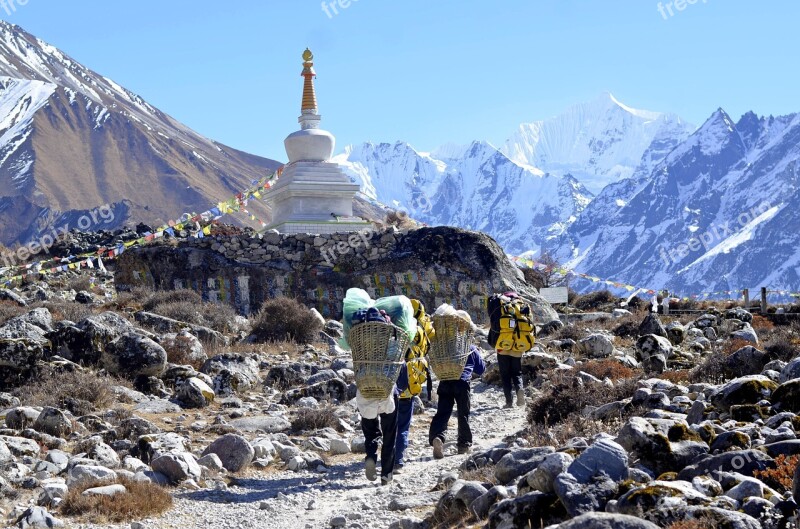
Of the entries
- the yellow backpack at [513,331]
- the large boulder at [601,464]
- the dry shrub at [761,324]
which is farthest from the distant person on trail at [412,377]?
the dry shrub at [761,324]

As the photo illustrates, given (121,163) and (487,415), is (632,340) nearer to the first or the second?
(487,415)

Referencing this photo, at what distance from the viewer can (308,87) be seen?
119 feet

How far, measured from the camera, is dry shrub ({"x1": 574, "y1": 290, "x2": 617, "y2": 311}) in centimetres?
Answer: 3187

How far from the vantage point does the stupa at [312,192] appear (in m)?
30.4

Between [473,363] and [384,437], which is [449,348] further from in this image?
[384,437]

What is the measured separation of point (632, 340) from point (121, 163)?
6288 inches

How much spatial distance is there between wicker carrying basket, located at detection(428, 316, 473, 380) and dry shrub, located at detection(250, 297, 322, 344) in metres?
8.47

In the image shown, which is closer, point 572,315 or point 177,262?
point 177,262

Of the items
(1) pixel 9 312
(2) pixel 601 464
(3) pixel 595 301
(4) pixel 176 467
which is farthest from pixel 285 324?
(3) pixel 595 301

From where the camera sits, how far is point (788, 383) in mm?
8602

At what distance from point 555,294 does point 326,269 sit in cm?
525

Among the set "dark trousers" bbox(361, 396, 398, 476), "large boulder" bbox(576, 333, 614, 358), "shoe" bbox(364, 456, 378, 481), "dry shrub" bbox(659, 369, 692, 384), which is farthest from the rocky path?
"large boulder" bbox(576, 333, 614, 358)

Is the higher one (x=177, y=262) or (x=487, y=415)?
(x=177, y=262)

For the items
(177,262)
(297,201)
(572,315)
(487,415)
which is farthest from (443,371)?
(297,201)
